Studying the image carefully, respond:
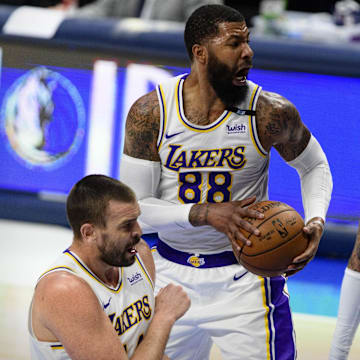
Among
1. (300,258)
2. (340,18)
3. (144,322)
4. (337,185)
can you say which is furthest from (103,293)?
(340,18)

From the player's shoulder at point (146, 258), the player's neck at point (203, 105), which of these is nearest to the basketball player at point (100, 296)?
the player's shoulder at point (146, 258)

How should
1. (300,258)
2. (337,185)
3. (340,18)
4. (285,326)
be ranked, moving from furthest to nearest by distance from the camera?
1. (340,18)
2. (337,185)
3. (285,326)
4. (300,258)

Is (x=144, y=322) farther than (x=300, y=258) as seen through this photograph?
No

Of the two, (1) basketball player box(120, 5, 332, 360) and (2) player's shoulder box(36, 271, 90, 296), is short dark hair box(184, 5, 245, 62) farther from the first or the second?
(2) player's shoulder box(36, 271, 90, 296)

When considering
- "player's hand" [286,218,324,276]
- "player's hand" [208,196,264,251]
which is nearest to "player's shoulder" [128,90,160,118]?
"player's hand" [208,196,264,251]

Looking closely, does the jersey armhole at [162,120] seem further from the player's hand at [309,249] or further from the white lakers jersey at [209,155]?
the player's hand at [309,249]

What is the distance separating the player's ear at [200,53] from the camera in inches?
146

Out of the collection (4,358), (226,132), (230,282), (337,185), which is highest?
(226,132)

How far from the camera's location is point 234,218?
3.47 meters

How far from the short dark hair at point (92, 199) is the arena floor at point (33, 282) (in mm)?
1953

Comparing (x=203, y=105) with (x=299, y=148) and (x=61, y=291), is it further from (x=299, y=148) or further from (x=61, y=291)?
(x=61, y=291)

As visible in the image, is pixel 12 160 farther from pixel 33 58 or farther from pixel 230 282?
pixel 230 282

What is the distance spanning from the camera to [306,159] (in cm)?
395

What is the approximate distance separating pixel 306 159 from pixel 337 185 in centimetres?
237
